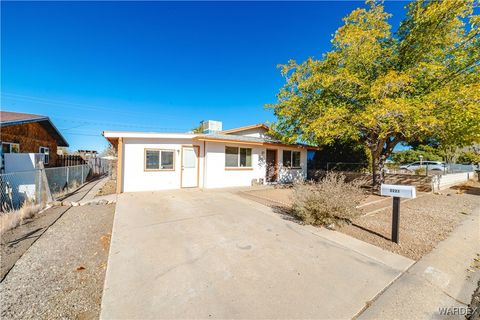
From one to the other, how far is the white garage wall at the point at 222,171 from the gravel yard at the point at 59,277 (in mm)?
6032

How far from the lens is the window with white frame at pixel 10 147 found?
32.8 ft

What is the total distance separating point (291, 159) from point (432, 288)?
11166 millimetres

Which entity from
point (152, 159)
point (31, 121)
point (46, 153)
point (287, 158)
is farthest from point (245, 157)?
point (46, 153)

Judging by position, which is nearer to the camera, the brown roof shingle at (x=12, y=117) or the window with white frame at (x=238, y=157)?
the brown roof shingle at (x=12, y=117)

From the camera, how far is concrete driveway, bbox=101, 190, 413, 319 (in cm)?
220

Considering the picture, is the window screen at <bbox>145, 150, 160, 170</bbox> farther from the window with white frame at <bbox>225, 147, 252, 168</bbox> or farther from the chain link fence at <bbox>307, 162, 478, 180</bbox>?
the chain link fence at <bbox>307, 162, 478, 180</bbox>

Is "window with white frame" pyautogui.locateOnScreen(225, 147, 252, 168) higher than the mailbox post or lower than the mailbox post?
higher

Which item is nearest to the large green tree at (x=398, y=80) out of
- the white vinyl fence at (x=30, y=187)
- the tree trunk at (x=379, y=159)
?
the tree trunk at (x=379, y=159)

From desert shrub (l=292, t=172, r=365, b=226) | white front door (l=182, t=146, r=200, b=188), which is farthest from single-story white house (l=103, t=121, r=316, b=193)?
desert shrub (l=292, t=172, r=365, b=226)

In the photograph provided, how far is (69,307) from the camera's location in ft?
7.39

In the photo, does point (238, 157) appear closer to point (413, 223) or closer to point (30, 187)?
point (413, 223)

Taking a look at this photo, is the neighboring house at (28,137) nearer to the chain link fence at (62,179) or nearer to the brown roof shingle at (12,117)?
the brown roof shingle at (12,117)

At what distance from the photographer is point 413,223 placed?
5.33m

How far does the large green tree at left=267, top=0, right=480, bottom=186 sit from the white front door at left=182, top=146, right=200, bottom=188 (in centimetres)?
513
